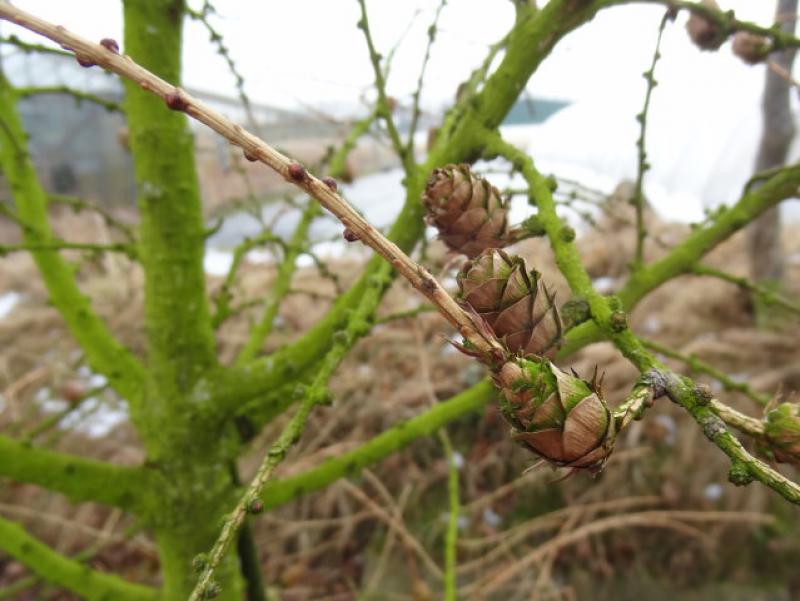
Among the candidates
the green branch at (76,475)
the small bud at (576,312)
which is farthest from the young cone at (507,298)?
the green branch at (76,475)

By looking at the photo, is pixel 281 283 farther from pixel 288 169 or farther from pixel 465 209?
pixel 288 169

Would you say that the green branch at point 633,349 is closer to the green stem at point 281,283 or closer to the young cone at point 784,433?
the young cone at point 784,433

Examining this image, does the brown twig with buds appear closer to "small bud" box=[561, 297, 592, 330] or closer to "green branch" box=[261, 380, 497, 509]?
"small bud" box=[561, 297, 592, 330]

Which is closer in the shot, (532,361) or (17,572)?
(532,361)

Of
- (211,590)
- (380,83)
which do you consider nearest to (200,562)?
(211,590)

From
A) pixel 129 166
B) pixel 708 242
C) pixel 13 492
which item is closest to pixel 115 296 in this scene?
pixel 13 492

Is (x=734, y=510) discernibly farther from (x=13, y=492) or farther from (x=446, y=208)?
(x=13, y=492)

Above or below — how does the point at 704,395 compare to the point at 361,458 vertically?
below

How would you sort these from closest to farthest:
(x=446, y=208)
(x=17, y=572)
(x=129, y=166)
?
(x=446, y=208) < (x=17, y=572) < (x=129, y=166)
